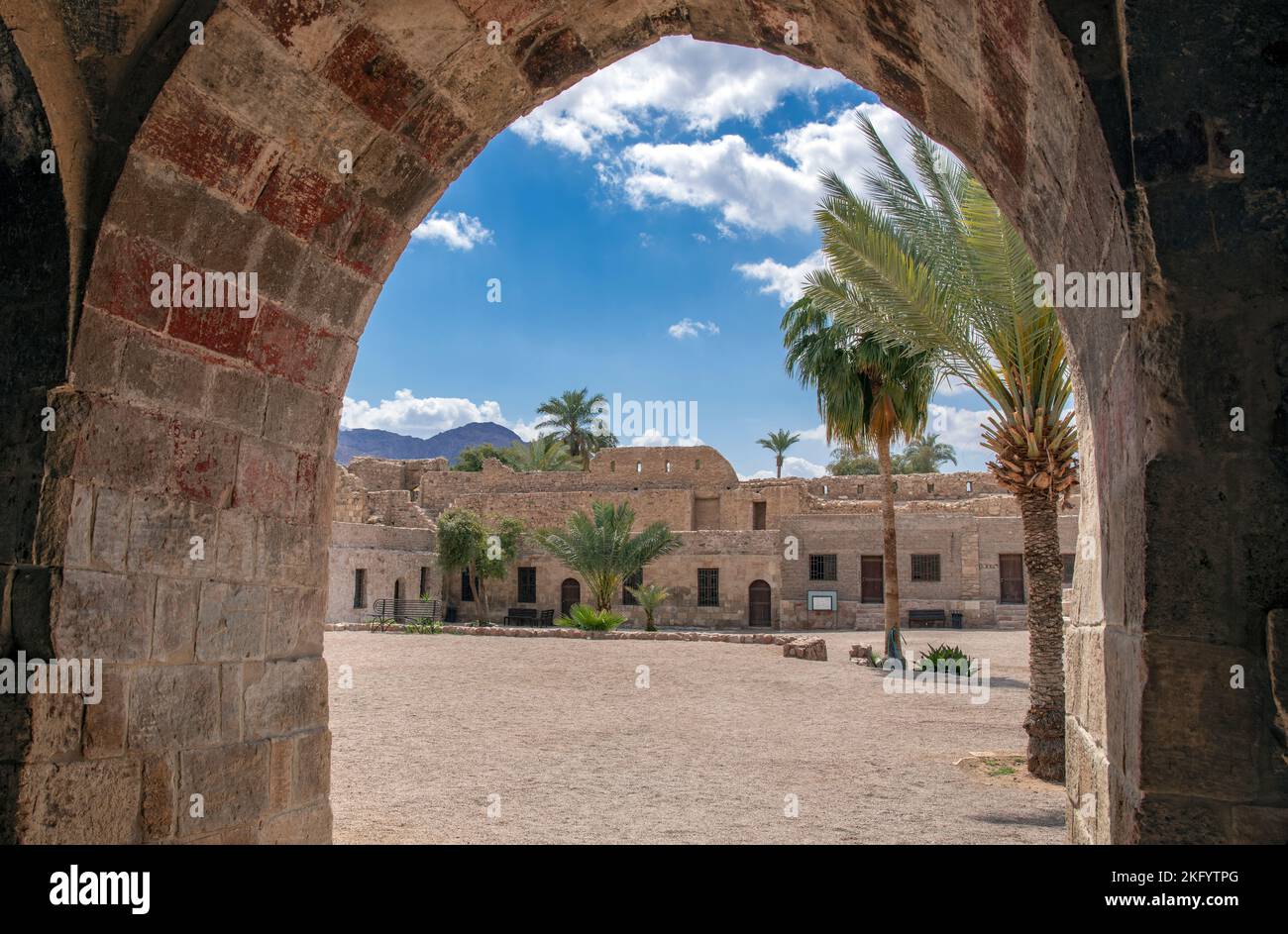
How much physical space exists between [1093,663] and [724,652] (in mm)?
17728

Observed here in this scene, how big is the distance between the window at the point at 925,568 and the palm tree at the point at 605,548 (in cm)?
963

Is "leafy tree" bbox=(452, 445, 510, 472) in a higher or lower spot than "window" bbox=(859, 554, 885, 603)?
higher

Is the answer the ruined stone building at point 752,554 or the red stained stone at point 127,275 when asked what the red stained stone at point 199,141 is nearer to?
the red stained stone at point 127,275

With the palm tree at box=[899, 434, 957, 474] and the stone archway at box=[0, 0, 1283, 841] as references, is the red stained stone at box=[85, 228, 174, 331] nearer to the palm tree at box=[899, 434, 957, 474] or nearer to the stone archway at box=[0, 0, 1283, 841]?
the stone archway at box=[0, 0, 1283, 841]

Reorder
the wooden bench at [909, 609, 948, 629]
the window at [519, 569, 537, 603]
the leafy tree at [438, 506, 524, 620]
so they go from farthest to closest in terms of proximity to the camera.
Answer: the window at [519, 569, 537, 603], the leafy tree at [438, 506, 524, 620], the wooden bench at [909, 609, 948, 629]

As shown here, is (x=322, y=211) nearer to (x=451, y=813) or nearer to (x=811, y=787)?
(x=451, y=813)

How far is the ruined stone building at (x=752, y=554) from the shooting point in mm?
29953

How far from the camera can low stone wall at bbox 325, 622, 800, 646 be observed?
2266 centimetres

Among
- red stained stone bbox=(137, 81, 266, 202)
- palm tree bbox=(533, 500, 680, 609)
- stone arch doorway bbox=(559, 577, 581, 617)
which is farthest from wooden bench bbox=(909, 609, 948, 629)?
red stained stone bbox=(137, 81, 266, 202)

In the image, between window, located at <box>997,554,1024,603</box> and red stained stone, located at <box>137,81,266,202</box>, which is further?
Result: window, located at <box>997,554,1024,603</box>

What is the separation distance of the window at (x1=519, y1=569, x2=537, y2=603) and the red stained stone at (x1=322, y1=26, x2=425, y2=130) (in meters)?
31.7

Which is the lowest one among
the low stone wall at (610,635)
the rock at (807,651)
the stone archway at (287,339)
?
the low stone wall at (610,635)

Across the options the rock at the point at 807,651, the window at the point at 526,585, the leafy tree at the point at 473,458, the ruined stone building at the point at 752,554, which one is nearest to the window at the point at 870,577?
the ruined stone building at the point at 752,554
